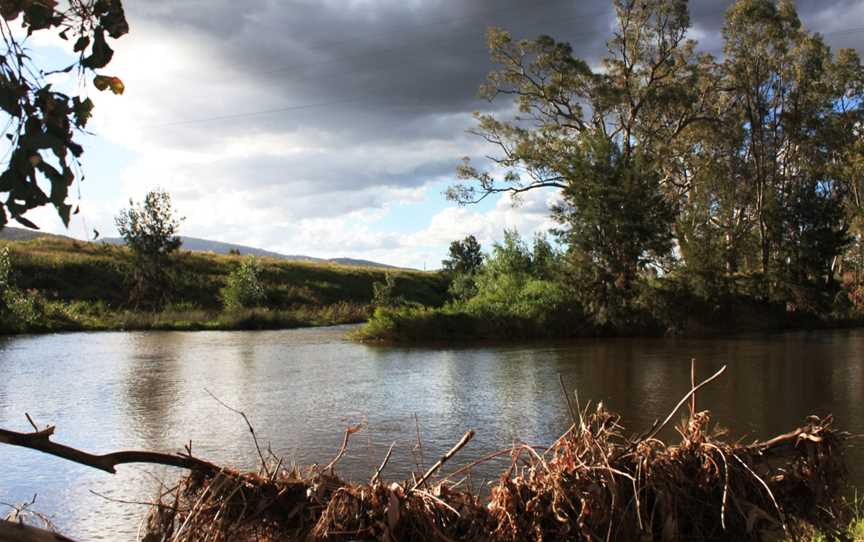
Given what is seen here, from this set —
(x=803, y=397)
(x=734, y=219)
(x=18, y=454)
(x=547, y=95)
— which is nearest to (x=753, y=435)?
(x=803, y=397)

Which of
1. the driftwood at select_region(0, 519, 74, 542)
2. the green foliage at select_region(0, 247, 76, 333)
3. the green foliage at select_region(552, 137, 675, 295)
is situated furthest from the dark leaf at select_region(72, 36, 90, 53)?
the green foliage at select_region(0, 247, 76, 333)

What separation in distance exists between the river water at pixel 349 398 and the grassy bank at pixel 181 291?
34.2 feet

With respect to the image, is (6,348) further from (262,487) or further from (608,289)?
(262,487)

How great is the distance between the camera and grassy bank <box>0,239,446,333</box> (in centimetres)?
3409

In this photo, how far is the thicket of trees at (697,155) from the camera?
28.6m

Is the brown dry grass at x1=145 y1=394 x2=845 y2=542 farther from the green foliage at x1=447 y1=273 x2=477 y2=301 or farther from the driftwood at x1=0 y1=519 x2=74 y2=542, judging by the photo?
the green foliage at x1=447 y1=273 x2=477 y2=301

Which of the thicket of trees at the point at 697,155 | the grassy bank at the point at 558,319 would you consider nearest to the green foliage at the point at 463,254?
the thicket of trees at the point at 697,155

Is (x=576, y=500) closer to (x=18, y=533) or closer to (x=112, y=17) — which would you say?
(x=18, y=533)

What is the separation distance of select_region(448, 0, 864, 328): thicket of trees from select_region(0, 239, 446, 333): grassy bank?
12.8 meters

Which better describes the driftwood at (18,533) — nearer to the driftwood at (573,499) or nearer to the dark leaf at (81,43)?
the driftwood at (573,499)

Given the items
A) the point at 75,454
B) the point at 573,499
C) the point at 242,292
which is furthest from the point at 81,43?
the point at 242,292

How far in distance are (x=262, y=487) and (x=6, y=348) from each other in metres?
23.7

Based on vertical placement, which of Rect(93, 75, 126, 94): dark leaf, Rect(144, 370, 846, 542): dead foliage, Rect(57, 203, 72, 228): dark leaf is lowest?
Rect(144, 370, 846, 542): dead foliage

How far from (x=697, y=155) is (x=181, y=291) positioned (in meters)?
32.7
